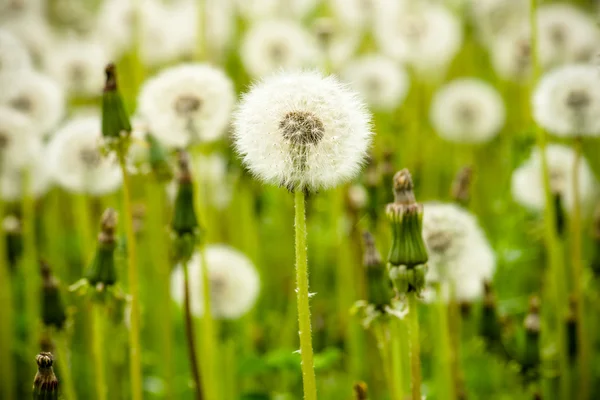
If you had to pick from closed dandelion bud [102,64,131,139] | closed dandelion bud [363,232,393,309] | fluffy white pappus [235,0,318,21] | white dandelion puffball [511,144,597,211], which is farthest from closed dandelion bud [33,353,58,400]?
fluffy white pappus [235,0,318,21]

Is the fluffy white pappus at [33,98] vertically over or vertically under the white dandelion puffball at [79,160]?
over

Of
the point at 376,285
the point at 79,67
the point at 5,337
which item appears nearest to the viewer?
the point at 376,285

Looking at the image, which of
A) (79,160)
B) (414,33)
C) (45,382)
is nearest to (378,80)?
(414,33)

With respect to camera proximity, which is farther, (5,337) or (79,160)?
(5,337)

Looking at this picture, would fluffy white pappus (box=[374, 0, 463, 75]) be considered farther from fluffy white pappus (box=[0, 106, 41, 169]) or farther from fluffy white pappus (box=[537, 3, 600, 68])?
fluffy white pappus (box=[0, 106, 41, 169])

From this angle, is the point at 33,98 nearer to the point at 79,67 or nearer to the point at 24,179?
the point at 24,179

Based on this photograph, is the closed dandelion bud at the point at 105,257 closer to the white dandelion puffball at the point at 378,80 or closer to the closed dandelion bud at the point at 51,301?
the closed dandelion bud at the point at 51,301

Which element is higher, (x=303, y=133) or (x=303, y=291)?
(x=303, y=133)

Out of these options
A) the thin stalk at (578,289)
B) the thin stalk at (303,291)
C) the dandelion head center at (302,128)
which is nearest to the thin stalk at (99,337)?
the thin stalk at (303,291)

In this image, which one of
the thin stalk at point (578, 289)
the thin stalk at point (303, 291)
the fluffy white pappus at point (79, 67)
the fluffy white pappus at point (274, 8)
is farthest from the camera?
the fluffy white pappus at point (274, 8)
